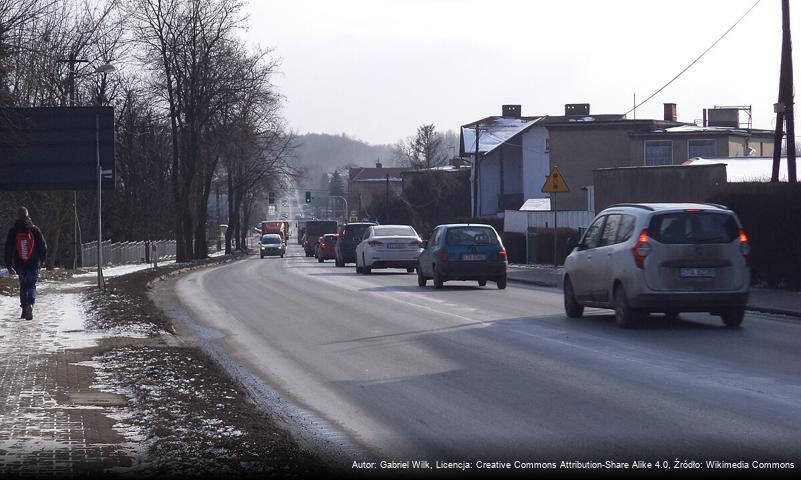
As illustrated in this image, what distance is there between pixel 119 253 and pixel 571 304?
53.4 meters

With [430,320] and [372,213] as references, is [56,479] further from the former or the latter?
[372,213]

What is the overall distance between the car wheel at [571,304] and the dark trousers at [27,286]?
8.70m

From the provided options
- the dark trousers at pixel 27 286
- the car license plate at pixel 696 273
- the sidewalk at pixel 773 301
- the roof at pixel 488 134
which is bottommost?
the sidewalk at pixel 773 301

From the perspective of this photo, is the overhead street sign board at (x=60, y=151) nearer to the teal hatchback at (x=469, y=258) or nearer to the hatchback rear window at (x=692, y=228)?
the teal hatchback at (x=469, y=258)

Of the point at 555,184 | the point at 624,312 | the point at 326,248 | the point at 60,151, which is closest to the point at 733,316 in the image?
the point at 624,312

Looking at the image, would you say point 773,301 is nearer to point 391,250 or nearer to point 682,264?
point 682,264

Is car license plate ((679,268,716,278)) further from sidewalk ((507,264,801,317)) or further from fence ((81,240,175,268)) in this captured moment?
fence ((81,240,175,268))

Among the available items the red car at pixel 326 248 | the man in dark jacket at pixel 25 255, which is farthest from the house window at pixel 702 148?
the man in dark jacket at pixel 25 255

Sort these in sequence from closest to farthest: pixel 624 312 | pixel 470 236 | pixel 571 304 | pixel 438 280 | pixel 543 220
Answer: pixel 624 312, pixel 571 304, pixel 438 280, pixel 470 236, pixel 543 220

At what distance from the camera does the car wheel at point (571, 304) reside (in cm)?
1814

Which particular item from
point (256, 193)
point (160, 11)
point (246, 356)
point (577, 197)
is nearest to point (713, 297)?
point (246, 356)

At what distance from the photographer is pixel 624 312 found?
52.3 ft

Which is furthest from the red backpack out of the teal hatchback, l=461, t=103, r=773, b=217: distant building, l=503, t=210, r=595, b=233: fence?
l=461, t=103, r=773, b=217: distant building

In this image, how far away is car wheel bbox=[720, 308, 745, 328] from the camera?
628 inches
